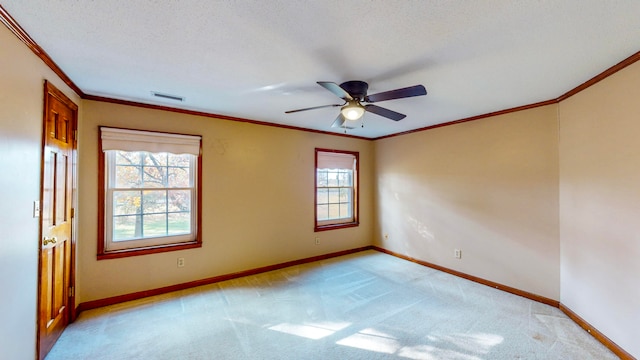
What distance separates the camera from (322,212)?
4934 mm

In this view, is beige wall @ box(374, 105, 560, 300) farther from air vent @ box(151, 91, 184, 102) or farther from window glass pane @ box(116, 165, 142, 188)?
window glass pane @ box(116, 165, 142, 188)

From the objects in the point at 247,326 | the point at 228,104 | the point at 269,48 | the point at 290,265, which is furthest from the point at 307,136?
the point at 247,326

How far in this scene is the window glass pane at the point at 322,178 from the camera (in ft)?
16.1

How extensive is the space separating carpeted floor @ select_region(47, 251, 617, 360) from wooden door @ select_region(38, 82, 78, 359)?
9.8 inches

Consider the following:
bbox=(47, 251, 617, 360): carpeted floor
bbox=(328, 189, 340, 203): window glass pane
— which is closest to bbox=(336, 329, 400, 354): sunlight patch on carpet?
bbox=(47, 251, 617, 360): carpeted floor

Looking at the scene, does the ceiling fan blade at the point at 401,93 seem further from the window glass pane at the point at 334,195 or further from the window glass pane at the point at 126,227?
the window glass pane at the point at 126,227

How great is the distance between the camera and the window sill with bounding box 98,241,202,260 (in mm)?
3025

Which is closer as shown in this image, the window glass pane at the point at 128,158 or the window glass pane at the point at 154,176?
the window glass pane at the point at 128,158

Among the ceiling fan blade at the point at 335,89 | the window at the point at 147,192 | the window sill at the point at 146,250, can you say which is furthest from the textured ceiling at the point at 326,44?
the window sill at the point at 146,250

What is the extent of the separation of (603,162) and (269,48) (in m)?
3.04

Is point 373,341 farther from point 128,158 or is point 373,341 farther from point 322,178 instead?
point 128,158

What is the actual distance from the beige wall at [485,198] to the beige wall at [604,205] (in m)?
0.17

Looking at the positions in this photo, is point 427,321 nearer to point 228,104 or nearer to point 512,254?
point 512,254

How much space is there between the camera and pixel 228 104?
325cm
